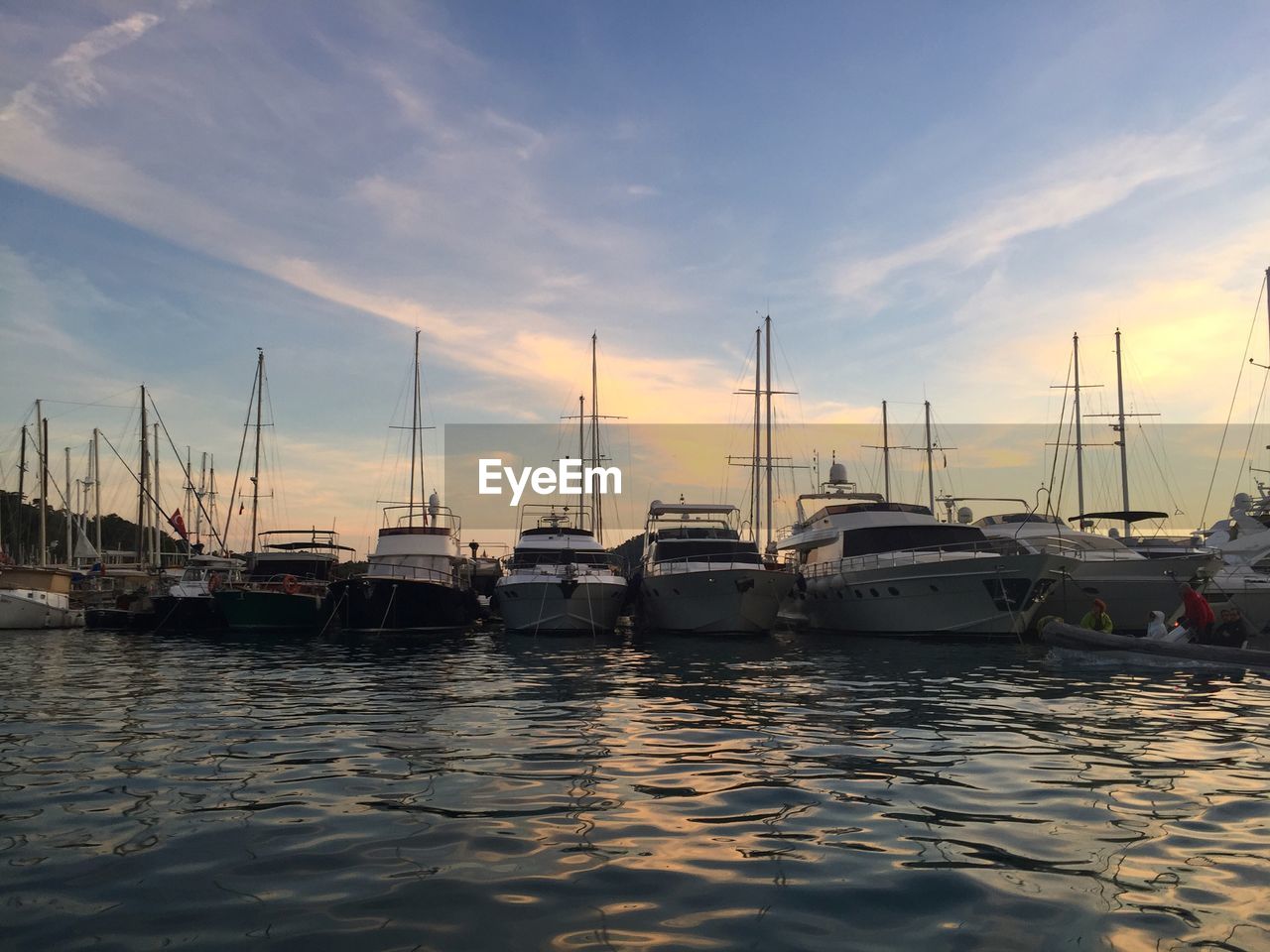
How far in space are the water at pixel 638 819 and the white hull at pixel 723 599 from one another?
47.7ft

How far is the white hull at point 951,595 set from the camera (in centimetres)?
2711

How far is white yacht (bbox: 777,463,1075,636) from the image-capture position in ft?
89.4

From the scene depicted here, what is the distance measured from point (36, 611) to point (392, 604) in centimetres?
1772

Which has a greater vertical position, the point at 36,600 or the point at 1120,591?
the point at 1120,591

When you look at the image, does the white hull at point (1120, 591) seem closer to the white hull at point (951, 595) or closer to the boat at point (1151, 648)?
the white hull at point (951, 595)

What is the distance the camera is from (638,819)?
25.0ft

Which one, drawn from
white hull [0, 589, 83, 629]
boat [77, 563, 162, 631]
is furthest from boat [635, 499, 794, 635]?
white hull [0, 589, 83, 629]

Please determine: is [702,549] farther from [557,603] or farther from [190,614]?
[190,614]

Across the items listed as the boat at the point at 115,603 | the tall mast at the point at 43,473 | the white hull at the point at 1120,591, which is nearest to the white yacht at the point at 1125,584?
the white hull at the point at 1120,591

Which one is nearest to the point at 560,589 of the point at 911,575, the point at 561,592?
the point at 561,592

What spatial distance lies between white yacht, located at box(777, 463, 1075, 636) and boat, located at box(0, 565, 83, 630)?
3192 cm

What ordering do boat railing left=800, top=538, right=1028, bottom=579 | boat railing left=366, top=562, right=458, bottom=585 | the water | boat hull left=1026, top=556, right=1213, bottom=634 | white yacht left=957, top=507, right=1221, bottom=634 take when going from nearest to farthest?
1. the water
2. white yacht left=957, top=507, right=1221, bottom=634
3. boat hull left=1026, top=556, right=1213, bottom=634
4. boat railing left=800, top=538, right=1028, bottom=579
5. boat railing left=366, top=562, right=458, bottom=585

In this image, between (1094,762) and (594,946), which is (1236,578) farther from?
(594,946)

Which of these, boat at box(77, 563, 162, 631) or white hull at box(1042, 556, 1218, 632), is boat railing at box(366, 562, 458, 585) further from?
white hull at box(1042, 556, 1218, 632)
